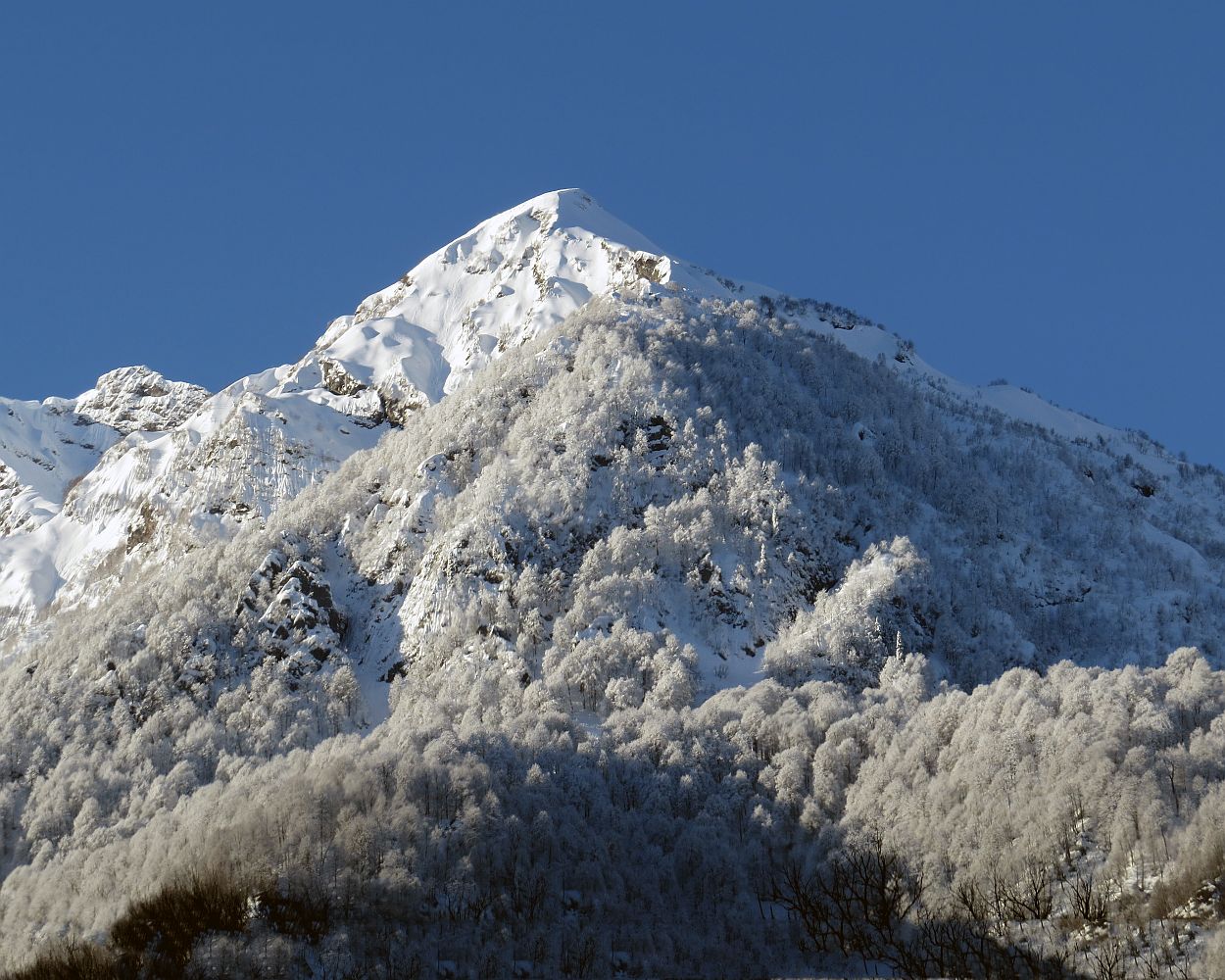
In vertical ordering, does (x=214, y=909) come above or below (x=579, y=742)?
below

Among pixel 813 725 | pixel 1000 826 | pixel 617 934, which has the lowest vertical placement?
pixel 617 934

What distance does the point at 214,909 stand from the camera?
144 metres

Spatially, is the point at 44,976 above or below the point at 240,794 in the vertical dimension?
below

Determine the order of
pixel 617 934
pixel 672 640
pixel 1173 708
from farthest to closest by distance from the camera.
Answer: pixel 672 640
pixel 1173 708
pixel 617 934

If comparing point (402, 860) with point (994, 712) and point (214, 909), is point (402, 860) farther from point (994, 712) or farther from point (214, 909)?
point (994, 712)

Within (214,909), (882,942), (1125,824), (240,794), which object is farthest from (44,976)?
(1125,824)

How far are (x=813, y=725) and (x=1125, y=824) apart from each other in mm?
44976

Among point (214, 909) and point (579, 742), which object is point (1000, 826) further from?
point (214, 909)

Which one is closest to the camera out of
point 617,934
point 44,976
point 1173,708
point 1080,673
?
point 44,976

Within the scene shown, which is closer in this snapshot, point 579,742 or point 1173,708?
point 1173,708

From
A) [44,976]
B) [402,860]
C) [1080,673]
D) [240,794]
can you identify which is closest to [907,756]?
[1080,673]

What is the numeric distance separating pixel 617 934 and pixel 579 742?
35603 mm

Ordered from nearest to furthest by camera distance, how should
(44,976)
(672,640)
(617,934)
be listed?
1. (44,976)
2. (617,934)
3. (672,640)

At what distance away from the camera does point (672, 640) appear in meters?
199
